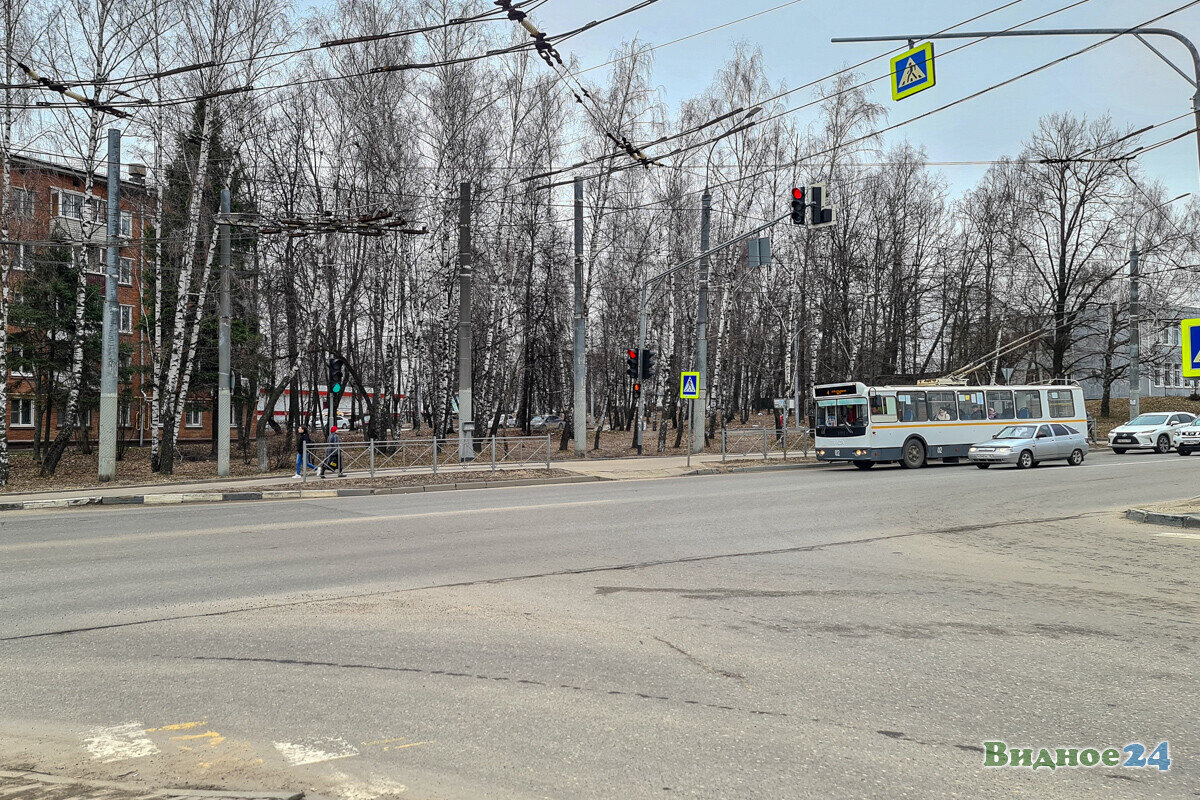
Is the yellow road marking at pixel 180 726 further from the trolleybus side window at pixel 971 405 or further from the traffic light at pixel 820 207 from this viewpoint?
the trolleybus side window at pixel 971 405

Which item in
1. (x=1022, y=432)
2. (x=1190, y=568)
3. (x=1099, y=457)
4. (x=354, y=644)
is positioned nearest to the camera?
(x=354, y=644)

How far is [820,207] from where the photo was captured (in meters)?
18.3

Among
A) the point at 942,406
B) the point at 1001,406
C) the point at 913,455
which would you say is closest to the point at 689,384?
the point at 913,455

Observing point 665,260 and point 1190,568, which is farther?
point 665,260

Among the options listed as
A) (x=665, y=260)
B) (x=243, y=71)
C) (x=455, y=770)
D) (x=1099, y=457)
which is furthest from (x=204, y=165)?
(x=1099, y=457)

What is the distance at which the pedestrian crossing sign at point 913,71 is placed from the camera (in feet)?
41.5

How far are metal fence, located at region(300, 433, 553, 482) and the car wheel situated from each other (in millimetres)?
12044

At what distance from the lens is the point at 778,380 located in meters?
68.8

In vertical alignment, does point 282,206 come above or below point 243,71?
below

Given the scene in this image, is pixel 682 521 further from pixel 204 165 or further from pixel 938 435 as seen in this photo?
pixel 204 165

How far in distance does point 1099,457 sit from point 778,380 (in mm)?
36185

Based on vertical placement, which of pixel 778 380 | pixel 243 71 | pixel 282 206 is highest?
pixel 243 71

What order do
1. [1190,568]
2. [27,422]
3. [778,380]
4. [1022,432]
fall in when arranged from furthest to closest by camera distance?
[778,380]
[27,422]
[1022,432]
[1190,568]

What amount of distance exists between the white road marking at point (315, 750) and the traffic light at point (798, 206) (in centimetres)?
1606
